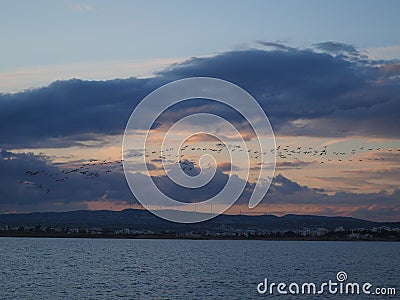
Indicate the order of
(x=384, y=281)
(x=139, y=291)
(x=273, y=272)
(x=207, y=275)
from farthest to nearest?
(x=273, y=272) → (x=207, y=275) → (x=384, y=281) → (x=139, y=291)

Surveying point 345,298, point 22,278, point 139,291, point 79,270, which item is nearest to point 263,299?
point 345,298

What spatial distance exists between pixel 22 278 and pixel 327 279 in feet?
148

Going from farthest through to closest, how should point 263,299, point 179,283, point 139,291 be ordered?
point 179,283 → point 139,291 → point 263,299

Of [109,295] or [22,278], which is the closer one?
[109,295]

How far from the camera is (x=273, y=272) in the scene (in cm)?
11400

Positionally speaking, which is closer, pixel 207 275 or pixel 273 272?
pixel 207 275

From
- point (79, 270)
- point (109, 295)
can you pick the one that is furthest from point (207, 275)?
point (109, 295)

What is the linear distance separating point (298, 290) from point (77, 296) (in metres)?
27.1

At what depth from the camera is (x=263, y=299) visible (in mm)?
72312

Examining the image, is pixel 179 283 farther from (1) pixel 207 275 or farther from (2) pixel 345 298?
(2) pixel 345 298

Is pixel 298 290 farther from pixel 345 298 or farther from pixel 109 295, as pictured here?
pixel 109 295

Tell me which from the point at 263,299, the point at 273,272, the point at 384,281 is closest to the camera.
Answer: the point at 263,299

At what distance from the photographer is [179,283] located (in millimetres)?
90750

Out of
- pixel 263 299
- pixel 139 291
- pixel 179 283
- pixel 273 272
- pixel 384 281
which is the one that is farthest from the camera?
pixel 273 272
